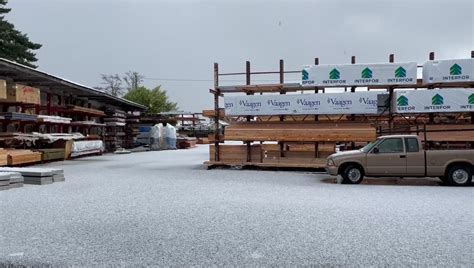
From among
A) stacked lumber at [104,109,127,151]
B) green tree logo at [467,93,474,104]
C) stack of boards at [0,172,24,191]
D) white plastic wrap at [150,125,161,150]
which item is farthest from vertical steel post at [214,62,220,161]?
white plastic wrap at [150,125,161,150]

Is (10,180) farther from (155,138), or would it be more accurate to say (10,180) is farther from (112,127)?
(155,138)

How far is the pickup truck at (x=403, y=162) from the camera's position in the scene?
13141mm

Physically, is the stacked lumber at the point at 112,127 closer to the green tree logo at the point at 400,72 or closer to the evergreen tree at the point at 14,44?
the evergreen tree at the point at 14,44

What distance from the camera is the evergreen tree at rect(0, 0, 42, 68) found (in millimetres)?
38344

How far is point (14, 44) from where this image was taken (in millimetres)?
39156

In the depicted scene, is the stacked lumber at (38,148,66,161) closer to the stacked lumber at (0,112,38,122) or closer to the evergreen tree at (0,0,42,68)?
the stacked lumber at (0,112,38,122)

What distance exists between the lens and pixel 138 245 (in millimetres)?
5988

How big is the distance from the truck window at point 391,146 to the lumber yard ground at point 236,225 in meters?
1.46

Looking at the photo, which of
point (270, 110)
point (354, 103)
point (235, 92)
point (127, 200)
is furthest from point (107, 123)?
point (127, 200)

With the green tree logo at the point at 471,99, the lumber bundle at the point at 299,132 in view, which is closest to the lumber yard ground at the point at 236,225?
the lumber bundle at the point at 299,132

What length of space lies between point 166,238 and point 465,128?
14677 millimetres

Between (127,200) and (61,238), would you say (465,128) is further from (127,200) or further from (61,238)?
(61,238)

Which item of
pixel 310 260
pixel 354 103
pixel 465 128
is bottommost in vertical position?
pixel 310 260

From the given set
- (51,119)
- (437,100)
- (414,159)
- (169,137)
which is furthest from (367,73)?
(169,137)
